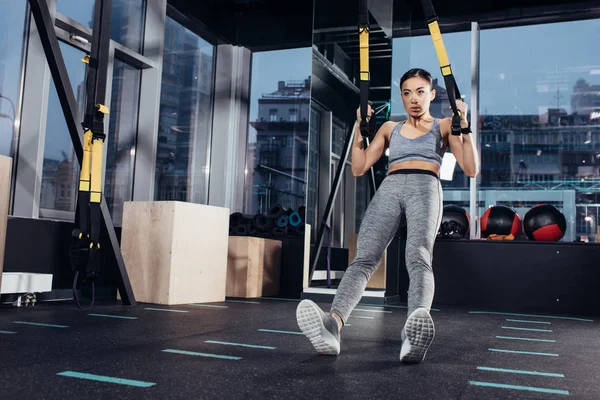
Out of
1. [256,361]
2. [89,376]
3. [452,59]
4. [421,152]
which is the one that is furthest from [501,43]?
[89,376]

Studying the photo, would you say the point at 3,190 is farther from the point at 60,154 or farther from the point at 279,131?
the point at 279,131

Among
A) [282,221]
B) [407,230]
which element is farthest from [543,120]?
[407,230]

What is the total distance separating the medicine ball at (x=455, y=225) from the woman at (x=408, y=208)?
3.18m

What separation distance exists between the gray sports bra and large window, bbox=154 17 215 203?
4.00 metres

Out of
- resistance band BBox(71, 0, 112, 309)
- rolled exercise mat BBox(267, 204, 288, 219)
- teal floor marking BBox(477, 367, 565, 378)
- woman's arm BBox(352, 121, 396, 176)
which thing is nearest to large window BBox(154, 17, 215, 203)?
rolled exercise mat BBox(267, 204, 288, 219)

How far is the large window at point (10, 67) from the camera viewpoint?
14.1 ft

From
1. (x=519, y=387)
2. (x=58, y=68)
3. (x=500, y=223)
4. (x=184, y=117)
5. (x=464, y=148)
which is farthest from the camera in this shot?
(x=184, y=117)

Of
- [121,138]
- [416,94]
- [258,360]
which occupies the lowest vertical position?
[258,360]

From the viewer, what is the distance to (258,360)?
2148 millimetres

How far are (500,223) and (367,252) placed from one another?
3.56m

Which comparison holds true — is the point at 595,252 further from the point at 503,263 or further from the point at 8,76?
the point at 8,76

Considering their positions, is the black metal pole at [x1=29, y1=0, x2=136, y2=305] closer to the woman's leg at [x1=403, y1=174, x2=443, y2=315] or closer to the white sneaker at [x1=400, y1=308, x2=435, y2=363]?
the woman's leg at [x1=403, y1=174, x2=443, y2=315]

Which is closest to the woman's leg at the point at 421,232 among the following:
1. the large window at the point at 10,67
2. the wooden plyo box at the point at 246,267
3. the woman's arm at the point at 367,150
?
the woman's arm at the point at 367,150

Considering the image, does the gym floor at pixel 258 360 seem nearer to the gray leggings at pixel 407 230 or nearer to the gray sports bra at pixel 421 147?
the gray leggings at pixel 407 230
